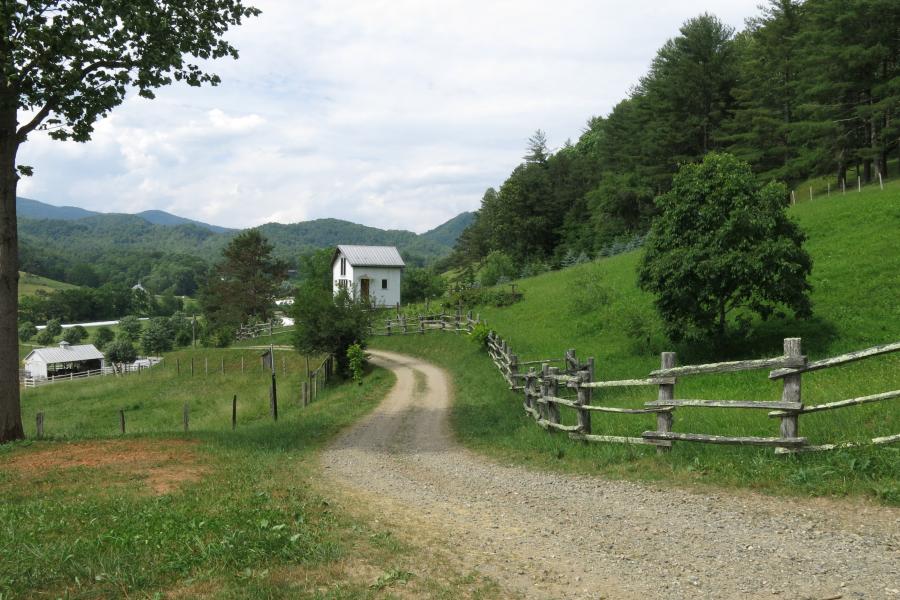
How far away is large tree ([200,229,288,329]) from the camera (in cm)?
7406

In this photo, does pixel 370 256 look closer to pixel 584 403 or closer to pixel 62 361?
pixel 584 403

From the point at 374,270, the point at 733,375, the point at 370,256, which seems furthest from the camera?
the point at 370,256

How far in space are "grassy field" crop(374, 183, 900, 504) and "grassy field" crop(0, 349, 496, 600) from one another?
4714mm

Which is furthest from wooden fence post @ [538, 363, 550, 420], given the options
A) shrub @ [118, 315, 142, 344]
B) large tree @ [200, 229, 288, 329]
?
shrub @ [118, 315, 142, 344]

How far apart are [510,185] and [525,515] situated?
227 feet

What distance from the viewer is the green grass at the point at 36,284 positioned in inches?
6183

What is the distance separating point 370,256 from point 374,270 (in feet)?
6.20

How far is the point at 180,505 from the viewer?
8.36 metres

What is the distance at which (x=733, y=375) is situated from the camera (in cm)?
1744

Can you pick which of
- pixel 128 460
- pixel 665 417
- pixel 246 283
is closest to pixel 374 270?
pixel 246 283

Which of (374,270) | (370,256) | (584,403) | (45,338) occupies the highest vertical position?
(370,256)

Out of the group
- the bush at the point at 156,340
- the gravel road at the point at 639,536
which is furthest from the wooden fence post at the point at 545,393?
the bush at the point at 156,340

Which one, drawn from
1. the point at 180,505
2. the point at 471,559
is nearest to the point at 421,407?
the point at 180,505

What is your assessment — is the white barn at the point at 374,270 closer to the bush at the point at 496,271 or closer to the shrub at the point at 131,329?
the bush at the point at 496,271
